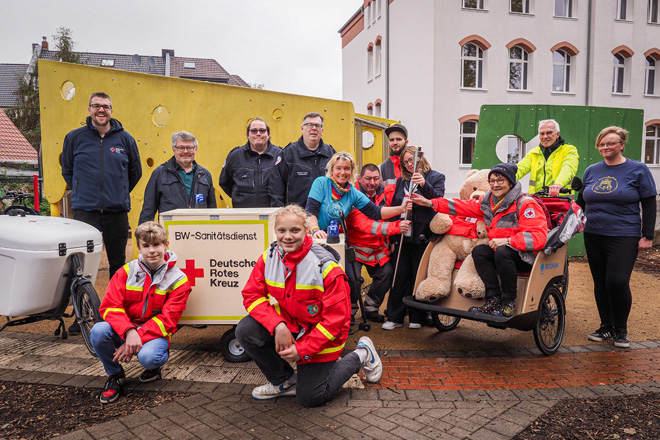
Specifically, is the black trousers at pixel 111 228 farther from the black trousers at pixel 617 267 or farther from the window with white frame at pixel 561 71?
the window with white frame at pixel 561 71

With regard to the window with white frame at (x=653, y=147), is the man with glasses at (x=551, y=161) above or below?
below

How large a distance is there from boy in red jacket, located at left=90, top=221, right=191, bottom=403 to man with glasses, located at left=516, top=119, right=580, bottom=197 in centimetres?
362

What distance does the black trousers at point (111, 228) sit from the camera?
4.82m

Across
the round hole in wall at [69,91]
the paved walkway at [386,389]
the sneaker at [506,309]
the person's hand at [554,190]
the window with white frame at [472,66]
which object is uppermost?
the window with white frame at [472,66]

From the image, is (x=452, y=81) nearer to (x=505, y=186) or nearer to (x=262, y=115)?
(x=262, y=115)

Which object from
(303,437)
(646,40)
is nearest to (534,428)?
(303,437)

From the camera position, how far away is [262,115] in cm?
738

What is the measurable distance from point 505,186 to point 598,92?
19508mm

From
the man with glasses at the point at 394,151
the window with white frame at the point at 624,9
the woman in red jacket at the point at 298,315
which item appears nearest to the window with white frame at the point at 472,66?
the window with white frame at the point at 624,9

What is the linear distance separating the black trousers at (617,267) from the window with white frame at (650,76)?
2166 cm

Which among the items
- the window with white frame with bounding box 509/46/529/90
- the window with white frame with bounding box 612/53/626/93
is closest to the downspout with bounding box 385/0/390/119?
the window with white frame with bounding box 509/46/529/90

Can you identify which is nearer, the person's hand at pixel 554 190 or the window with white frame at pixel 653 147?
the person's hand at pixel 554 190

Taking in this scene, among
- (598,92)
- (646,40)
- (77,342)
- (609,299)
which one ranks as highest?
(646,40)

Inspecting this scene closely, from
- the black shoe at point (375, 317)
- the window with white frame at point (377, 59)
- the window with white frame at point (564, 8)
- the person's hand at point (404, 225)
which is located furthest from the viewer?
the window with white frame at point (377, 59)
